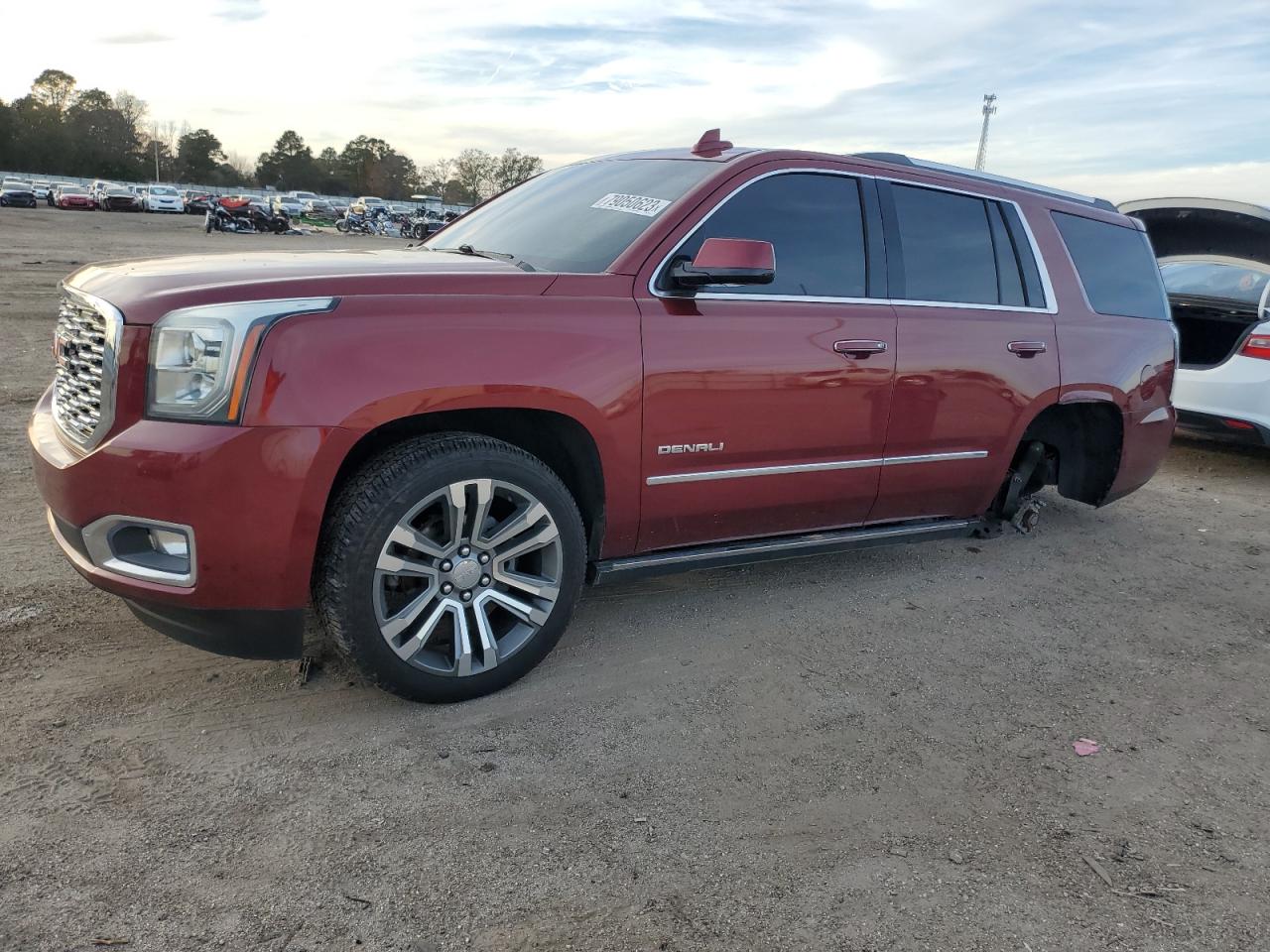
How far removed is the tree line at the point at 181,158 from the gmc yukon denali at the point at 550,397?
7808cm

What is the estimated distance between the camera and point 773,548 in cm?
390

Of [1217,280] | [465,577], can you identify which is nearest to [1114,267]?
[1217,280]

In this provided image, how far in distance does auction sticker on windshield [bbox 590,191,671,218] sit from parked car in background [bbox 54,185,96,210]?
60.4 m

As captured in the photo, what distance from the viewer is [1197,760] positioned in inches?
124

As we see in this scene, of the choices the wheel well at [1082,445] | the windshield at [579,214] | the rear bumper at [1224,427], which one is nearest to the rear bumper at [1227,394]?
the rear bumper at [1224,427]

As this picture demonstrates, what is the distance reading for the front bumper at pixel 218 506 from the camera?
2650 millimetres

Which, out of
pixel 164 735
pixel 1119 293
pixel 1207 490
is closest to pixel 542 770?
pixel 164 735

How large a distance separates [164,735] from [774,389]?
2.37 meters

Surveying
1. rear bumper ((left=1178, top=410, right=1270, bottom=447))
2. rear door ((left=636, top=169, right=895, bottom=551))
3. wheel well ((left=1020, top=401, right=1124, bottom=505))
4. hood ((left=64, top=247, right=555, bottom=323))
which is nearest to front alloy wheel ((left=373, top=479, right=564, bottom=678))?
rear door ((left=636, top=169, right=895, bottom=551))

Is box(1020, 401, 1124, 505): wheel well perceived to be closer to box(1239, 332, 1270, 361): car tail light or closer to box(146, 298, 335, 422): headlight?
box(1239, 332, 1270, 361): car tail light

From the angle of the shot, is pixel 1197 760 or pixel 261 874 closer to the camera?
pixel 261 874

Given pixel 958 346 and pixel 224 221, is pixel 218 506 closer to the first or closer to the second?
pixel 958 346

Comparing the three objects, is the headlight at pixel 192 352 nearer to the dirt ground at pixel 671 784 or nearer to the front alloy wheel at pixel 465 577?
the front alloy wheel at pixel 465 577

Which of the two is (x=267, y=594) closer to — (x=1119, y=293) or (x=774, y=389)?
(x=774, y=389)
